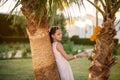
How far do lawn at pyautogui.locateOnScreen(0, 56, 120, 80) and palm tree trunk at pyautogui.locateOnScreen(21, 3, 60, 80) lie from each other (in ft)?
16.9

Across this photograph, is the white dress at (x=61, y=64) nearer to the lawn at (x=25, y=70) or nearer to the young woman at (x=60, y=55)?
the young woman at (x=60, y=55)

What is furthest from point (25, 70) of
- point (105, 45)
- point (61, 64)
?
point (105, 45)

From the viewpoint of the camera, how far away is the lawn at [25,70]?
30.6 ft

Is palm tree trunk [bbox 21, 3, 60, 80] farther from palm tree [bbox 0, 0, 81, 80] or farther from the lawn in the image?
the lawn

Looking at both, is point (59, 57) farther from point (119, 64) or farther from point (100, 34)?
point (119, 64)

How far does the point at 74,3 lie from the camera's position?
11.3ft

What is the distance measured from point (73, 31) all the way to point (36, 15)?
40.0 feet

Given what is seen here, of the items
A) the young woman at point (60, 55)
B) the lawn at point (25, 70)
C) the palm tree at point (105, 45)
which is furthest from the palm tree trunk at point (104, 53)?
the lawn at point (25, 70)

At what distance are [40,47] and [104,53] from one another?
2.41 feet

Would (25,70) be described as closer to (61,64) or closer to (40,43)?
(61,64)

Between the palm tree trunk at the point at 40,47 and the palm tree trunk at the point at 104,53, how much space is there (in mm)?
488

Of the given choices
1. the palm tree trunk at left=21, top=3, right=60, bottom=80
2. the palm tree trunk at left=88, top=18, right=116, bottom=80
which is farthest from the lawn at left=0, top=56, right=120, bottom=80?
the palm tree trunk at left=88, top=18, right=116, bottom=80

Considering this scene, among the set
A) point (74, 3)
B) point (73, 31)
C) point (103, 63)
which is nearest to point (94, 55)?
point (103, 63)

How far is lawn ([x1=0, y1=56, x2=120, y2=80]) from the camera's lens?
367 inches
